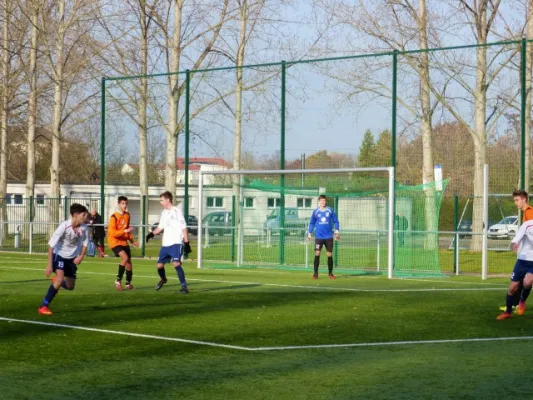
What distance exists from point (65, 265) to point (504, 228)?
15.9 meters

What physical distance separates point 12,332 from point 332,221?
11.4 meters

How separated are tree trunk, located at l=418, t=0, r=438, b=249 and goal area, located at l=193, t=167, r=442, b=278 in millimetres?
37

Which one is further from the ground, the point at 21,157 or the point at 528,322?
the point at 21,157

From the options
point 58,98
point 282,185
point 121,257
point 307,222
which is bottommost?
point 121,257

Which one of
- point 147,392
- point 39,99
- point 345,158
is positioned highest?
point 39,99

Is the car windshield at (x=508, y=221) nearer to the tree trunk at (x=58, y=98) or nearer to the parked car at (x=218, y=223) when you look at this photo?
the parked car at (x=218, y=223)

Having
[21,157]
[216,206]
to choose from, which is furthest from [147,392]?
[21,157]

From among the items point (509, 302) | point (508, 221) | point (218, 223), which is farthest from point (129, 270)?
point (508, 221)

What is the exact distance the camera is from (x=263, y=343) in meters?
11.6

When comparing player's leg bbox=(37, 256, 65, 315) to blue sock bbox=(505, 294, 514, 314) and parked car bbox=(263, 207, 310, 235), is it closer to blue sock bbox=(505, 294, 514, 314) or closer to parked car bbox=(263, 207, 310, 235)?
blue sock bbox=(505, 294, 514, 314)

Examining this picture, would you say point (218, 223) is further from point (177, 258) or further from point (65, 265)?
point (65, 265)

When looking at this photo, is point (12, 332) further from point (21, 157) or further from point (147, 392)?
point (21, 157)

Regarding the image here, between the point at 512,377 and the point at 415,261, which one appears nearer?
the point at 512,377

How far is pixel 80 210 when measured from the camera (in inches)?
552
